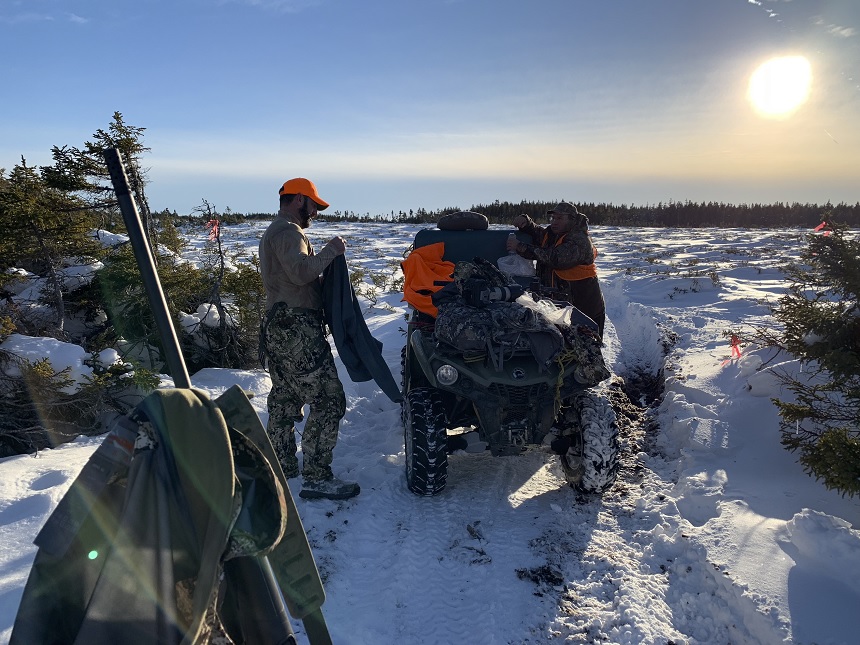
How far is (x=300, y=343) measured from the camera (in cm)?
408

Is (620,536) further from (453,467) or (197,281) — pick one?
(197,281)

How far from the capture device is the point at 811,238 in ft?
11.2

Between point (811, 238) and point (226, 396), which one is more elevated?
point (811, 238)

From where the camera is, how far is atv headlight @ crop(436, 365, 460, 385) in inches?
154

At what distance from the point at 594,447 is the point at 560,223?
2930 mm

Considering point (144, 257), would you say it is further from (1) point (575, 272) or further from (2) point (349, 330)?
(1) point (575, 272)

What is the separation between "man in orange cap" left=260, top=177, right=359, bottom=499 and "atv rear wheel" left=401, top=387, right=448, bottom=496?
540 millimetres

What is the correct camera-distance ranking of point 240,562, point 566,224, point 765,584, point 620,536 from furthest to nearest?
point 566,224
point 620,536
point 765,584
point 240,562

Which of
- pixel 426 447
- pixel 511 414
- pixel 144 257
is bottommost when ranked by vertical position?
pixel 426 447

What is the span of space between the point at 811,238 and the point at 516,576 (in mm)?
2899

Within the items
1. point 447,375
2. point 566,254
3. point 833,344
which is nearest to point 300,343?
point 447,375

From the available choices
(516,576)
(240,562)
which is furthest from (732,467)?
(240,562)

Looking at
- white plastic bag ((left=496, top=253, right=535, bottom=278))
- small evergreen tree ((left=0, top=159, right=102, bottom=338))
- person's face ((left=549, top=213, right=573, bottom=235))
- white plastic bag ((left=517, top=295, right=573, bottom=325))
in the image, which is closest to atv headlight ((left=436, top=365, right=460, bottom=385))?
white plastic bag ((left=517, top=295, right=573, bottom=325))

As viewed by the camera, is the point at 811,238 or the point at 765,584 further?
the point at 811,238
